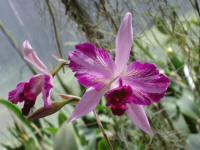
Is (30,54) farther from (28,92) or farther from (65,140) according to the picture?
(65,140)

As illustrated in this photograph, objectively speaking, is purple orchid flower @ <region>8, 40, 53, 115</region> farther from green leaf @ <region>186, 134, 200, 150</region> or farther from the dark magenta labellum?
green leaf @ <region>186, 134, 200, 150</region>

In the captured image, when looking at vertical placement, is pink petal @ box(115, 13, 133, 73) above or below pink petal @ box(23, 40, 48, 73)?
below

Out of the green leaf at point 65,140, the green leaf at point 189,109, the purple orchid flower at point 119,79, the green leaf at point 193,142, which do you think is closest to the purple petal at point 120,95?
the purple orchid flower at point 119,79

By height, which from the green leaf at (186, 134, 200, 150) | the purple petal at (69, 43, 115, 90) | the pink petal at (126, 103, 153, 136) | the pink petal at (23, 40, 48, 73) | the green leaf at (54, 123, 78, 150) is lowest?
the green leaf at (186, 134, 200, 150)

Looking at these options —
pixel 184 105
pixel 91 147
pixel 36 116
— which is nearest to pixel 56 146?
pixel 91 147

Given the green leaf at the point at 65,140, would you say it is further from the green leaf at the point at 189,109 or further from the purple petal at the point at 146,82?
the green leaf at the point at 189,109

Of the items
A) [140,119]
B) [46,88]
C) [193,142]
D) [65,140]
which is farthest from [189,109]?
[46,88]

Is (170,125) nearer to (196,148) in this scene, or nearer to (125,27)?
(196,148)

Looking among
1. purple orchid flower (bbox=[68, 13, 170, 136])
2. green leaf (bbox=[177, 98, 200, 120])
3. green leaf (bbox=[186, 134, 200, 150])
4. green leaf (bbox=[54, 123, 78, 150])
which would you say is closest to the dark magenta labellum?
purple orchid flower (bbox=[68, 13, 170, 136])
